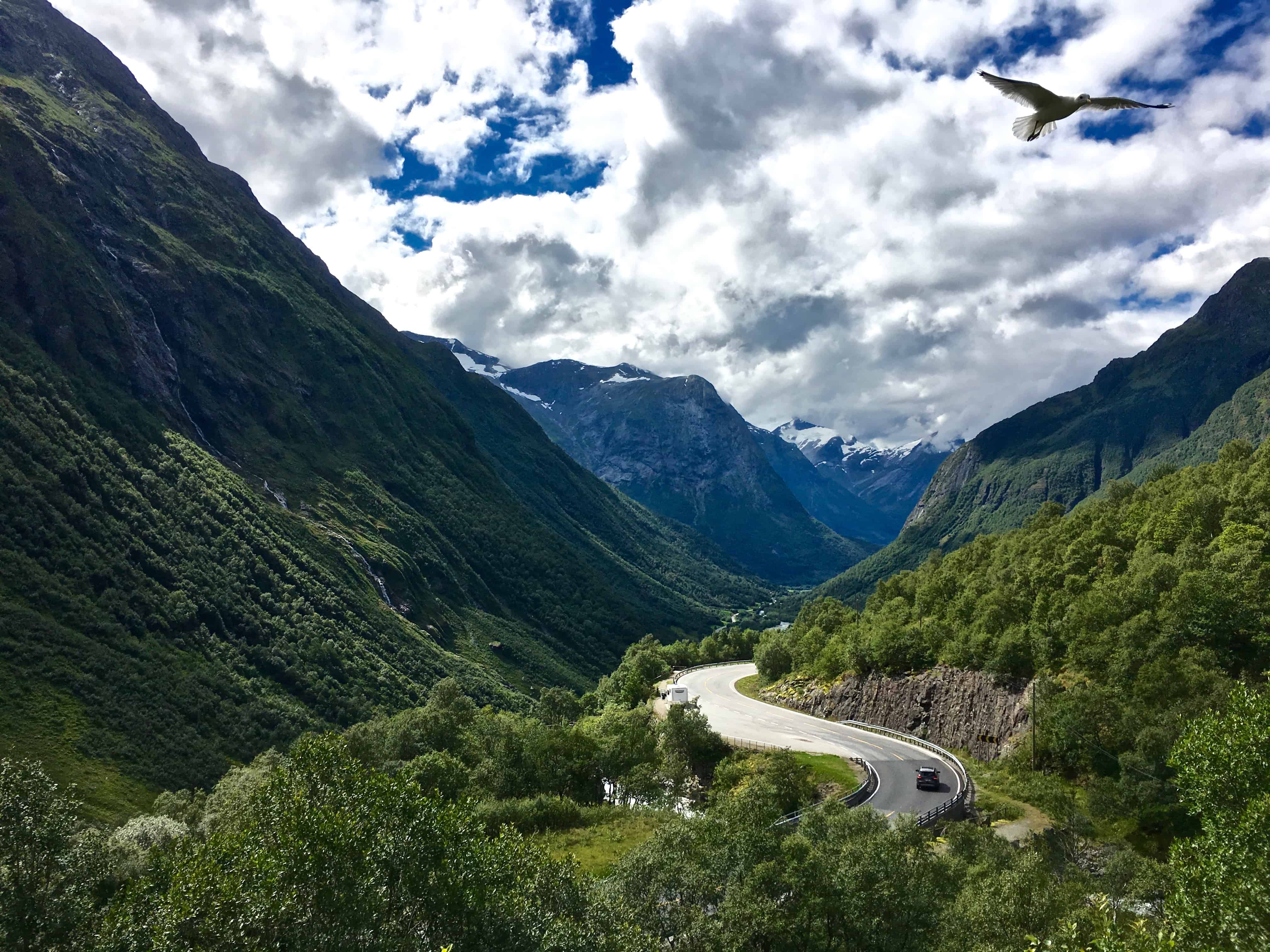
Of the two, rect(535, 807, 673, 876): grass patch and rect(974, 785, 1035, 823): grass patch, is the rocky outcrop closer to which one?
rect(974, 785, 1035, 823): grass patch

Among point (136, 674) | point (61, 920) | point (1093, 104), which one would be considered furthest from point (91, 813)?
point (1093, 104)

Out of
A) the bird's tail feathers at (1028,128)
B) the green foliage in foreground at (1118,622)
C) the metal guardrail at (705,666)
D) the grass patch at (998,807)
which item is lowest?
the metal guardrail at (705,666)

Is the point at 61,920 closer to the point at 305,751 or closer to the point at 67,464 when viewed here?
the point at 305,751

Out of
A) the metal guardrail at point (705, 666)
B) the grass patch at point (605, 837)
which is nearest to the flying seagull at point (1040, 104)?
the grass patch at point (605, 837)

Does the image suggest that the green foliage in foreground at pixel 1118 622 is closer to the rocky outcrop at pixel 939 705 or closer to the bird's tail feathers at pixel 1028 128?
the rocky outcrop at pixel 939 705

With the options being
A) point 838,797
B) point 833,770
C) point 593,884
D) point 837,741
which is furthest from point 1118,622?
point 593,884
